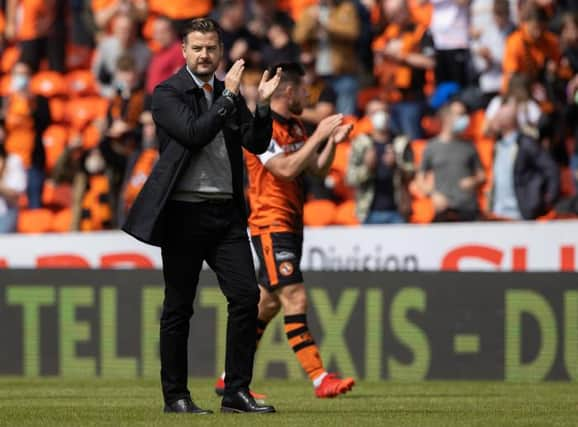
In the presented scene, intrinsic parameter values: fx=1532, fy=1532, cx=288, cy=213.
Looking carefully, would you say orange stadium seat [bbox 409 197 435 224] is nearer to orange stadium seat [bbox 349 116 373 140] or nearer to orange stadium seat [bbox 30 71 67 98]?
orange stadium seat [bbox 349 116 373 140]

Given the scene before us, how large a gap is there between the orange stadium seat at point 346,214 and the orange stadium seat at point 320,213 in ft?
0.14

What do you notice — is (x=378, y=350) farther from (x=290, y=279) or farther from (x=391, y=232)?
(x=290, y=279)

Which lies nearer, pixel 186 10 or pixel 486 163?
pixel 486 163

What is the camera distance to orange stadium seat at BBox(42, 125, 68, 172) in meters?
18.3

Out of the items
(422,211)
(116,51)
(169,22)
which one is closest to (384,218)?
(422,211)

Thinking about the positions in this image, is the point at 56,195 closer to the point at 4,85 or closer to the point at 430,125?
the point at 4,85

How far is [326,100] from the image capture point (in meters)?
15.7

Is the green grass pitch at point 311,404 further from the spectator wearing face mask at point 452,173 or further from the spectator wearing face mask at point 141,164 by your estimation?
the spectator wearing face mask at point 141,164

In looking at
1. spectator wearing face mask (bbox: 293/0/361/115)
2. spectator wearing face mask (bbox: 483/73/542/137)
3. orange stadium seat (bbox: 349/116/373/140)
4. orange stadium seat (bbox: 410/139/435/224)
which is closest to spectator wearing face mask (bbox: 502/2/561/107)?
spectator wearing face mask (bbox: 483/73/542/137)

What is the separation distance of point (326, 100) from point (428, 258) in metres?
2.74

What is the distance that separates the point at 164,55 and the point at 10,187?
2.46m

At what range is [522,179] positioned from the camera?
13914 mm

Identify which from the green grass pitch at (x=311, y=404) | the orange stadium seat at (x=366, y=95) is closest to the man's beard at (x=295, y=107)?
the green grass pitch at (x=311, y=404)

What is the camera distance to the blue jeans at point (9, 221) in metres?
17.1
